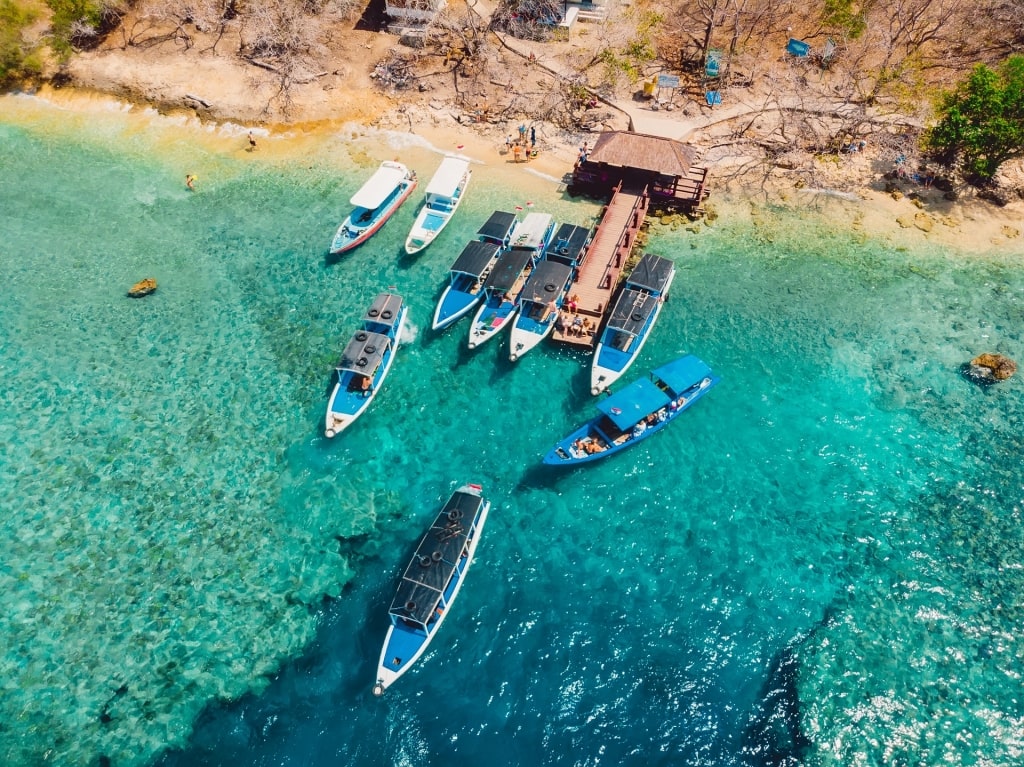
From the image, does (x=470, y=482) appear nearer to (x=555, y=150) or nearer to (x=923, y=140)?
(x=555, y=150)

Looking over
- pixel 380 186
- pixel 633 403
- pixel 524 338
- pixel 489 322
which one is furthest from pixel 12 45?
pixel 633 403

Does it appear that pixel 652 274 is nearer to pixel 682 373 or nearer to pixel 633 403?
pixel 682 373

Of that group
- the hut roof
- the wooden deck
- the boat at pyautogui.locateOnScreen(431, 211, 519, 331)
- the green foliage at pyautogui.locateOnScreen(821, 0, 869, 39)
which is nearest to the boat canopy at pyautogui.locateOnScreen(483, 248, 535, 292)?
the boat at pyautogui.locateOnScreen(431, 211, 519, 331)

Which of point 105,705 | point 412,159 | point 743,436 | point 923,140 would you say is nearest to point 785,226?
point 923,140

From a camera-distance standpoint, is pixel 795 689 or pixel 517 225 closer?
pixel 795 689

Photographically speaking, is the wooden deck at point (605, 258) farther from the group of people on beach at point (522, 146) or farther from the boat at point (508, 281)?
the group of people on beach at point (522, 146)
